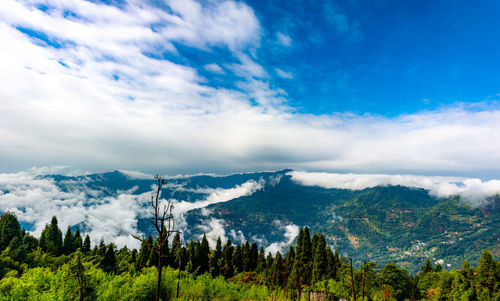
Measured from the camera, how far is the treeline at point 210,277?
9.84 meters

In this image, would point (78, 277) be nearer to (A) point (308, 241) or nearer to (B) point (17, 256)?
(B) point (17, 256)

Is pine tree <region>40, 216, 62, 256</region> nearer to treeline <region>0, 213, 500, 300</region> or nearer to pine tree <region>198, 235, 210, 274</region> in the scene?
treeline <region>0, 213, 500, 300</region>

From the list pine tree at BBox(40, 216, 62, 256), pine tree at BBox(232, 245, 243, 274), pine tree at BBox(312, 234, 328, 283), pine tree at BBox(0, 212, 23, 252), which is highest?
pine tree at BBox(0, 212, 23, 252)

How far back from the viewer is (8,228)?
4159 cm

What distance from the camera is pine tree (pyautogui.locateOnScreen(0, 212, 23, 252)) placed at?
40.3 m

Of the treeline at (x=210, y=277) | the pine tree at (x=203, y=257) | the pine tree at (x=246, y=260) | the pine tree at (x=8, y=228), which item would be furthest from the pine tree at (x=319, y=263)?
the pine tree at (x=8, y=228)

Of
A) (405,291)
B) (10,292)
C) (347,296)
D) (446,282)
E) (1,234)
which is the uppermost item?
(10,292)

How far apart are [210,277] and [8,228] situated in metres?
46.0

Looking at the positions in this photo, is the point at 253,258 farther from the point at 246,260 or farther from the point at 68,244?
the point at 68,244

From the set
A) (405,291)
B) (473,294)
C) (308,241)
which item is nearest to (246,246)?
(308,241)

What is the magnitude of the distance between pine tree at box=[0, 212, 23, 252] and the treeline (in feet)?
0.42

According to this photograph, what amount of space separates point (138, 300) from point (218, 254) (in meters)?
65.4

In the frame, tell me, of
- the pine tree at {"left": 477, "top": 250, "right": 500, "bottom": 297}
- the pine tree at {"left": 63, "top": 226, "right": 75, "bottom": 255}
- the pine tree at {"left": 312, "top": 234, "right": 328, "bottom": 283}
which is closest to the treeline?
the pine tree at {"left": 312, "top": 234, "right": 328, "bottom": 283}

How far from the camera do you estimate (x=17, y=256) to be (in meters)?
23.5
